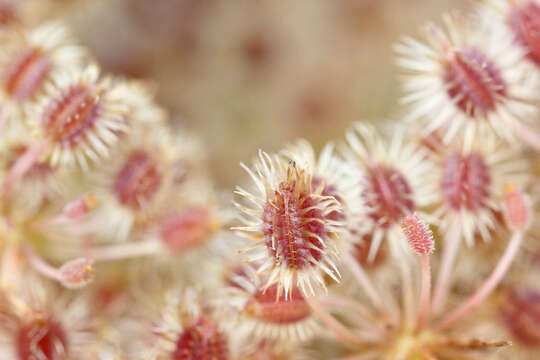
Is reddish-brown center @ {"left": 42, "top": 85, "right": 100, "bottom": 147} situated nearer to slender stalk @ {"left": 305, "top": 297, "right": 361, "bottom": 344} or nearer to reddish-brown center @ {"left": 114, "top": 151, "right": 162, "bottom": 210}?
reddish-brown center @ {"left": 114, "top": 151, "right": 162, "bottom": 210}

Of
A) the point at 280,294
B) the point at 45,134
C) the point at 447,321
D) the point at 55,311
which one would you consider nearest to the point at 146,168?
the point at 45,134

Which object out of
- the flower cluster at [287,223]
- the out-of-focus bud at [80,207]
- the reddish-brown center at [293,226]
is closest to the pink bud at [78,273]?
the flower cluster at [287,223]

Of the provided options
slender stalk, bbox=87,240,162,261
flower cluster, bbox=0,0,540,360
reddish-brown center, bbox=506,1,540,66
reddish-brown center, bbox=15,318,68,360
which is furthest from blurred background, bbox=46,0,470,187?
reddish-brown center, bbox=15,318,68,360

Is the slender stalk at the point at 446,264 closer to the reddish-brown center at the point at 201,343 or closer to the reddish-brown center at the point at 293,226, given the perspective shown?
the reddish-brown center at the point at 293,226

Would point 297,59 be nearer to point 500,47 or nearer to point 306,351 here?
point 500,47

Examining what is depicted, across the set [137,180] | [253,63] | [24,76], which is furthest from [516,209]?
[24,76]
